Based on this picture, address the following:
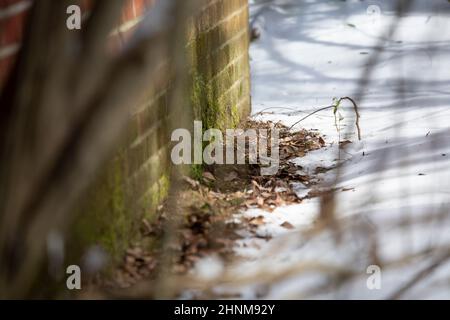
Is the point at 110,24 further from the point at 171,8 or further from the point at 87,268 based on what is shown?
the point at 87,268

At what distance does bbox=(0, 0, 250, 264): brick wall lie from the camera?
331cm

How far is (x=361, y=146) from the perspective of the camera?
19.4 ft

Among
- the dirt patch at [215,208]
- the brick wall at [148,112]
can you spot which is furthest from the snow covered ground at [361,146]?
the brick wall at [148,112]

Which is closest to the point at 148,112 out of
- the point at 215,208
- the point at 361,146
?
the point at 215,208

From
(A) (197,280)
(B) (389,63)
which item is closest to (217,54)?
(B) (389,63)

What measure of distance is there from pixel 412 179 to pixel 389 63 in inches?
168

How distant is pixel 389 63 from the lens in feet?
28.5

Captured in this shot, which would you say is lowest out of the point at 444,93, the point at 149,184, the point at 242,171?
the point at 149,184

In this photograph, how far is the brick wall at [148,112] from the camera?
3.31 m

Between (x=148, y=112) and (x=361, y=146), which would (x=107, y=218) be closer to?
(x=148, y=112)

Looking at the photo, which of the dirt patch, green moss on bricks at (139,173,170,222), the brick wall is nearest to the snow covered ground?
the dirt patch

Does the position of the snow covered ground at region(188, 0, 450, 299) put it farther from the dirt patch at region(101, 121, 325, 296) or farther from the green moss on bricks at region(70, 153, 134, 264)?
the green moss on bricks at region(70, 153, 134, 264)

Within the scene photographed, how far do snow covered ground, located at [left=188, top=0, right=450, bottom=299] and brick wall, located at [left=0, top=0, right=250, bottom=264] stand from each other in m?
0.61

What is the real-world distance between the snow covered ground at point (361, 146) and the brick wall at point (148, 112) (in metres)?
0.61
